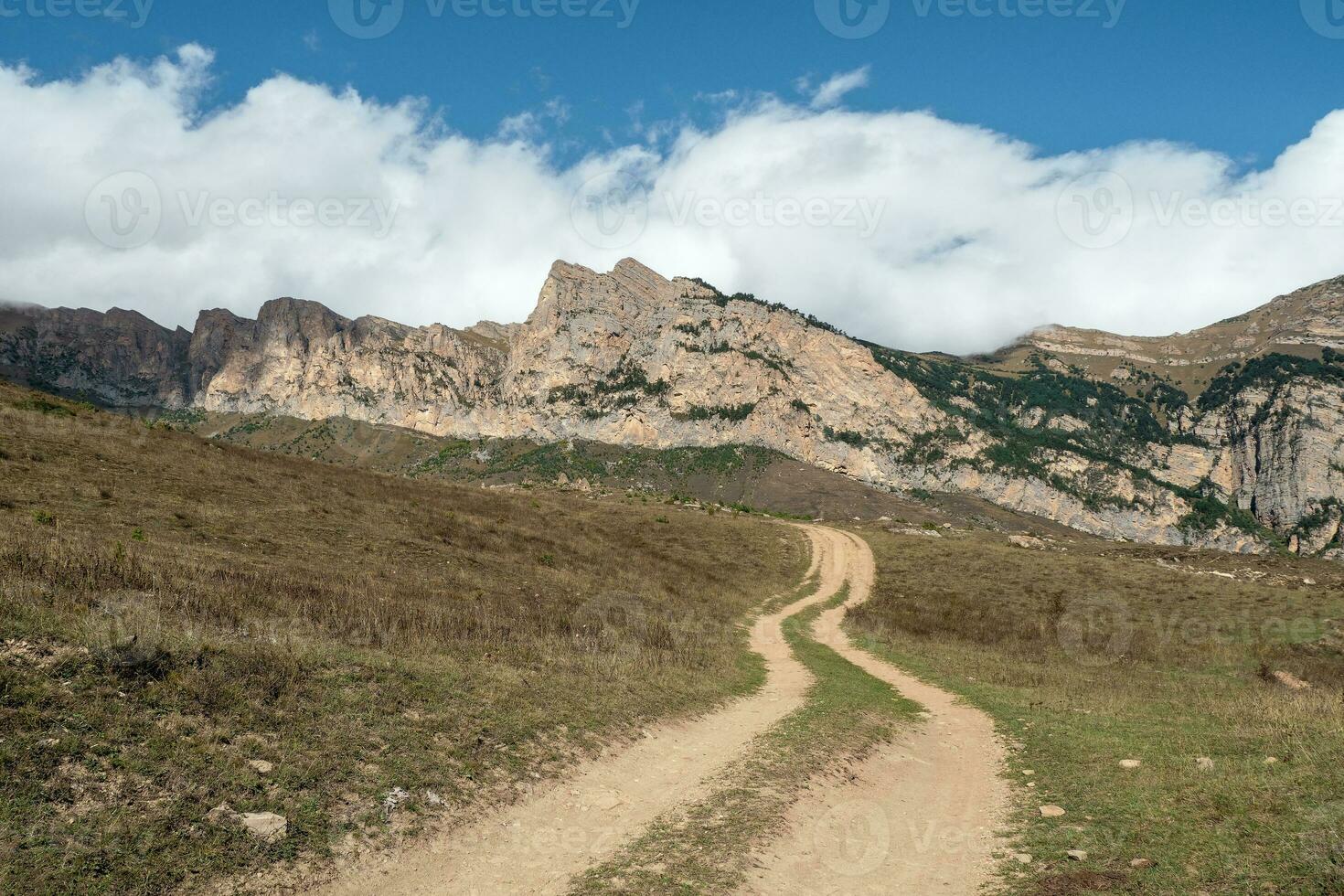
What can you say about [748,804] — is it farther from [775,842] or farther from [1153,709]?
[1153,709]

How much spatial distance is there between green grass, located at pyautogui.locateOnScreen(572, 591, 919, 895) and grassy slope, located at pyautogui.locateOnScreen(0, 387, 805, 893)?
240cm

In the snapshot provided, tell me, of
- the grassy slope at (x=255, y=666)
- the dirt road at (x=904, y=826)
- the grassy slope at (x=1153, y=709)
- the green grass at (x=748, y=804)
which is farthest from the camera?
the dirt road at (x=904, y=826)

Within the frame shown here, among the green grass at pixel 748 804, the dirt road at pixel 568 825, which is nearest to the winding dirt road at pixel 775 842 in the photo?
the dirt road at pixel 568 825

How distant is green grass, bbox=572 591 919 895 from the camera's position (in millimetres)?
8266

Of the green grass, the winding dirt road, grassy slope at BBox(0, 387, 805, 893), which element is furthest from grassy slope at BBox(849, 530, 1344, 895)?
grassy slope at BBox(0, 387, 805, 893)

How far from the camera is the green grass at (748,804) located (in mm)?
8266

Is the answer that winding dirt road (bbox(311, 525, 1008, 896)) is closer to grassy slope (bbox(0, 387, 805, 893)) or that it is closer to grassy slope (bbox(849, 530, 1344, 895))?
grassy slope (bbox(0, 387, 805, 893))

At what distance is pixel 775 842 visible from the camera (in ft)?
30.9

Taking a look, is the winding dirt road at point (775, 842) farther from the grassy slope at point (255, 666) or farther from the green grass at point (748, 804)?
the grassy slope at point (255, 666)

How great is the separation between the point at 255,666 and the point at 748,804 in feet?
25.8

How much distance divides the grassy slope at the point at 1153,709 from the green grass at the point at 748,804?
9.96ft

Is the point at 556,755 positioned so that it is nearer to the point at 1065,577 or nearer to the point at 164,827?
the point at 164,827

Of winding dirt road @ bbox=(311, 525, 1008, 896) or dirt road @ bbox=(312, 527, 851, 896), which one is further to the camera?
winding dirt road @ bbox=(311, 525, 1008, 896)

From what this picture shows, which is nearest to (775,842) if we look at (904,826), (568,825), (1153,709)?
(904,826)
